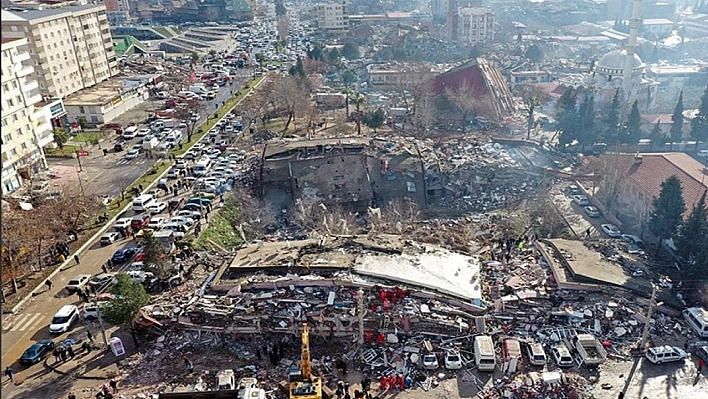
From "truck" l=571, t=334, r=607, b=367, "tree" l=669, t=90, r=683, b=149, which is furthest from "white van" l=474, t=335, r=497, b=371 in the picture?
"tree" l=669, t=90, r=683, b=149

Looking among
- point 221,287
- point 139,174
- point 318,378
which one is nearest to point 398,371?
point 318,378

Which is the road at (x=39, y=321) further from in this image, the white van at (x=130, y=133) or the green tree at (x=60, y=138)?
the white van at (x=130, y=133)

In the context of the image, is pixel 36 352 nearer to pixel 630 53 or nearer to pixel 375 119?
pixel 375 119

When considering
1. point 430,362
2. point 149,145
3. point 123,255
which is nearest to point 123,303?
point 123,255

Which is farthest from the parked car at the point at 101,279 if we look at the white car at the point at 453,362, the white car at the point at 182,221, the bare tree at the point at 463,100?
the bare tree at the point at 463,100

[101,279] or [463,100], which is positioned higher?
[463,100]

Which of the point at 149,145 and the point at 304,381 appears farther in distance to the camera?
the point at 149,145

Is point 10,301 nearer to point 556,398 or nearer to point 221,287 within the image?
point 221,287

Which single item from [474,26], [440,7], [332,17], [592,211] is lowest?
[592,211]
